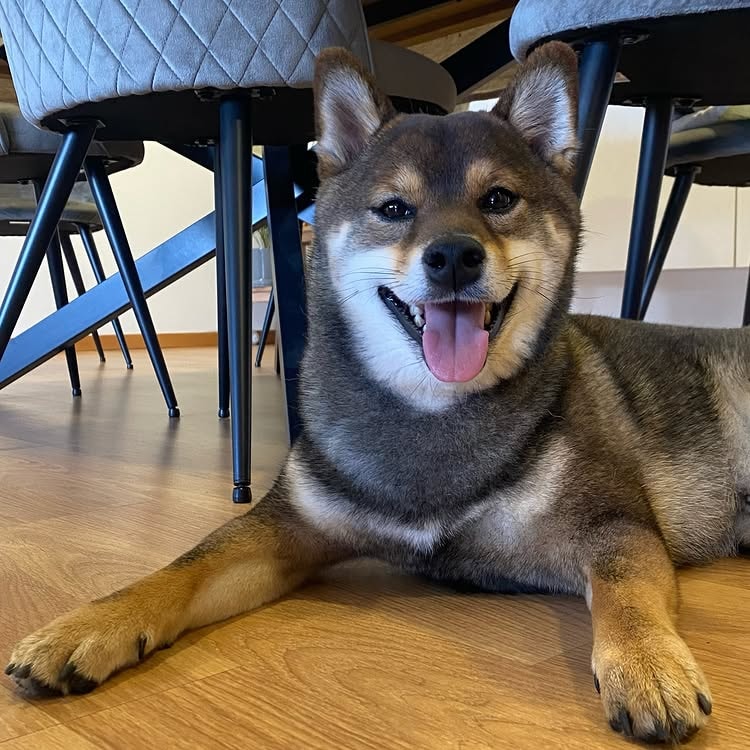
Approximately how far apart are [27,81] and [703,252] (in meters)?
2.94

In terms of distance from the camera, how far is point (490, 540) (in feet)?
3.59

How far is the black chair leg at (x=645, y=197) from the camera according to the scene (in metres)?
2.01

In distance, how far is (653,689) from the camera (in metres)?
0.75

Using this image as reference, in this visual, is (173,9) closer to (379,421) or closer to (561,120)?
(561,120)

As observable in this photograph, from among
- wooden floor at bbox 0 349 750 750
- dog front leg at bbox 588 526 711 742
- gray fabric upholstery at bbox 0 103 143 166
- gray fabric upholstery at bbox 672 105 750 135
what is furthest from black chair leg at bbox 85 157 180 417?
dog front leg at bbox 588 526 711 742

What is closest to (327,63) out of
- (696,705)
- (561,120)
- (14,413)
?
(561,120)

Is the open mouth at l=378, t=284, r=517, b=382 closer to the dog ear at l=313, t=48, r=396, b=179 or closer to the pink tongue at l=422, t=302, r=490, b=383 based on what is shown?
the pink tongue at l=422, t=302, r=490, b=383

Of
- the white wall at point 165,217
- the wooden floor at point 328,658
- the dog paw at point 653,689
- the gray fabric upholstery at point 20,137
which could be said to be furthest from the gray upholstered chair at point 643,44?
the white wall at point 165,217

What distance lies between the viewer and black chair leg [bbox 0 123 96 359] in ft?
5.70

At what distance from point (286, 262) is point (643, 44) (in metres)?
0.94

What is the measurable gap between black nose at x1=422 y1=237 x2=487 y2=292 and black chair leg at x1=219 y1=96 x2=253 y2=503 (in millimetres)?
646

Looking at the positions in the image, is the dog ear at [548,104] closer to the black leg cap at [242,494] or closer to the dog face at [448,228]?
the dog face at [448,228]

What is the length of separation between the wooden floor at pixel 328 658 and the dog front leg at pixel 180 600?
20mm

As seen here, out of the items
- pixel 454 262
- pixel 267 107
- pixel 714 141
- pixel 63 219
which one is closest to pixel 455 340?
pixel 454 262
